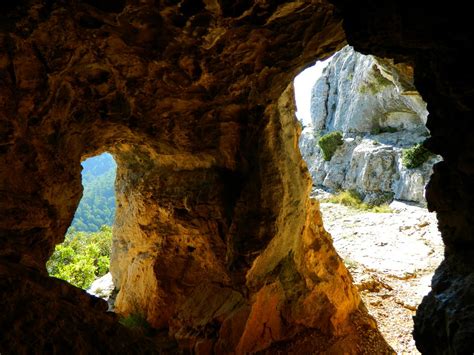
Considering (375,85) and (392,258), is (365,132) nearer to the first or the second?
(375,85)

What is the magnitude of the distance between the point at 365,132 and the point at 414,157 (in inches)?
369

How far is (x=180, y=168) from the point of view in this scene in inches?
345

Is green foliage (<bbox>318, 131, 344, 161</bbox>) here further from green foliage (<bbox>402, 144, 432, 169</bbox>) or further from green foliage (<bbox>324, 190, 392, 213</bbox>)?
green foliage (<bbox>402, 144, 432, 169</bbox>)

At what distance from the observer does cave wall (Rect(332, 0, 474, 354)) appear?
2910 millimetres

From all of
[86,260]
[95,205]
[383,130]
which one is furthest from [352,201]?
[95,205]

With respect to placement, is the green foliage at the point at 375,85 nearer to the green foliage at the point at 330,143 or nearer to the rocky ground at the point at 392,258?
the green foliage at the point at 330,143

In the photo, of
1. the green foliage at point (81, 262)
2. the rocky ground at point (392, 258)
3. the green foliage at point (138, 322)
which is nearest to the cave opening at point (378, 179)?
the rocky ground at point (392, 258)

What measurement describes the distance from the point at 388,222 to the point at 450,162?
57.7 feet

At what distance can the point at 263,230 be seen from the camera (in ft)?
23.8

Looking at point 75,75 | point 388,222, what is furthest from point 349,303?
point 388,222

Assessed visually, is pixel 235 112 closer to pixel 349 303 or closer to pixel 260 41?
pixel 260 41

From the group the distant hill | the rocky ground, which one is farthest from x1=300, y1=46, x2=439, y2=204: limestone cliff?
the distant hill

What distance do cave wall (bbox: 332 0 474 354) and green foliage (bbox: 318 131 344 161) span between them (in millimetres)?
30777

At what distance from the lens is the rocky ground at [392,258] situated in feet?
36.7
